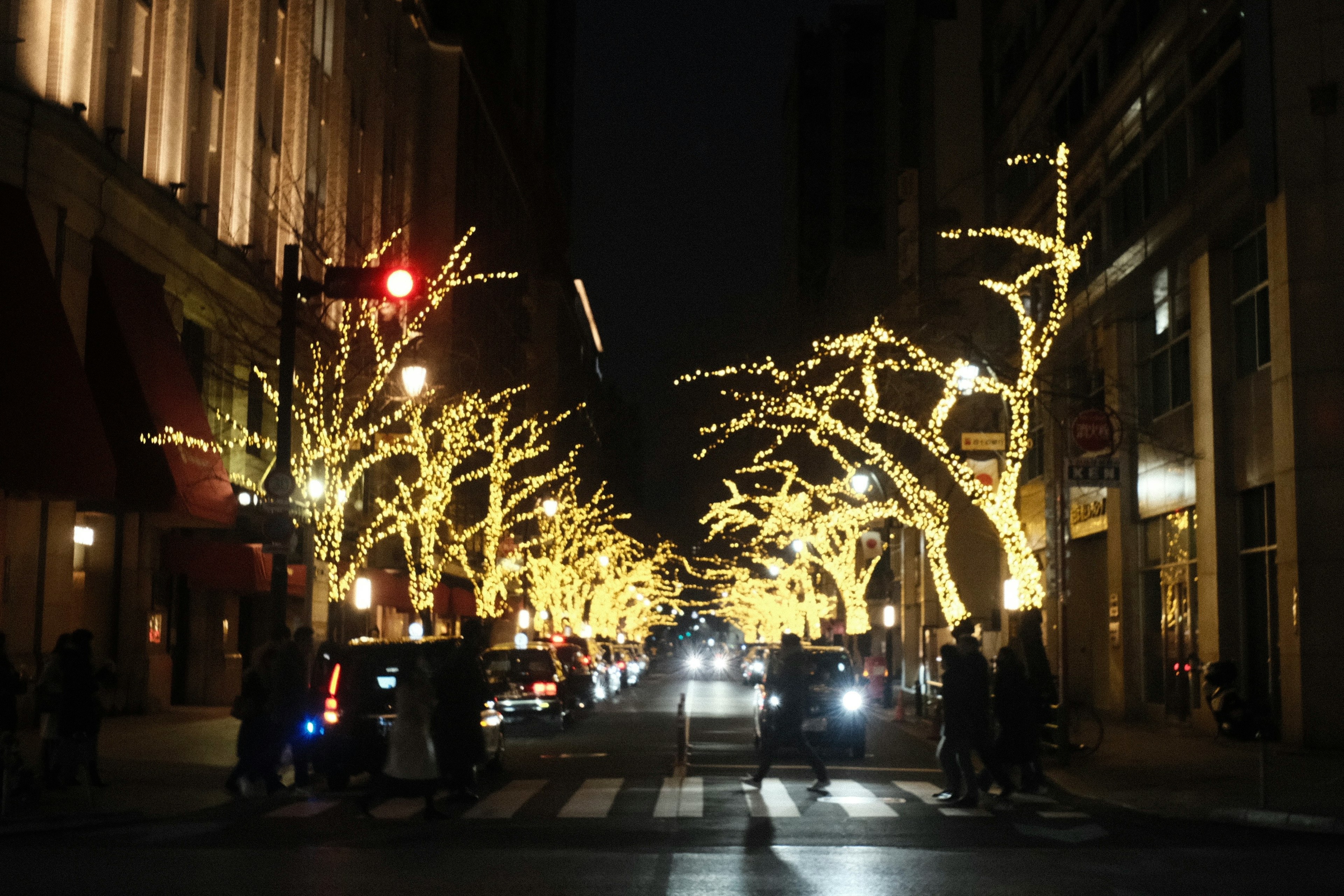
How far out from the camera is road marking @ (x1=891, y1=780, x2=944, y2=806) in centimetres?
1803

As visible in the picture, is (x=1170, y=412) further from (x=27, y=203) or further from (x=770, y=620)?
(x=770, y=620)

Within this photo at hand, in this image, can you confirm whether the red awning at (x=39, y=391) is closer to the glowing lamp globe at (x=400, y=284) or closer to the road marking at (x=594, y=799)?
the glowing lamp globe at (x=400, y=284)

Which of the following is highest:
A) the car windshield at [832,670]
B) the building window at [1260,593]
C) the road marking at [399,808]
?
the building window at [1260,593]

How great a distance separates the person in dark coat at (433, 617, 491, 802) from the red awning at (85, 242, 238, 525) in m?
12.5

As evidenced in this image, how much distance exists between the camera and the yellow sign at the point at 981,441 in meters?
35.1

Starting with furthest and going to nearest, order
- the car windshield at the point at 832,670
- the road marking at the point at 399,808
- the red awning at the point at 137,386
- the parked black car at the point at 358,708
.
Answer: the red awning at the point at 137,386 → the car windshield at the point at 832,670 → the parked black car at the point at 358,708 → the road marking at the point at 399,808

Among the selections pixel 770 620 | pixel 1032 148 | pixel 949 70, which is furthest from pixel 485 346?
pixel 770 620

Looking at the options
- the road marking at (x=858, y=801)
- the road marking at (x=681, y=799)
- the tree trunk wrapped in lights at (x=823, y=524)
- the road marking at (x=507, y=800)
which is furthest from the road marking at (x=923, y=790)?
Result: the tree trunk wrapped in lights at (x=823, y=524)

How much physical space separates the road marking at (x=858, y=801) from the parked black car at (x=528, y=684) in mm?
11836

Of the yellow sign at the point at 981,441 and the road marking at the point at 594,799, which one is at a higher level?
the yellow sign at the point at 981,441

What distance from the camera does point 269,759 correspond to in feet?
60.3

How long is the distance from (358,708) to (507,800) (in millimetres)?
2367

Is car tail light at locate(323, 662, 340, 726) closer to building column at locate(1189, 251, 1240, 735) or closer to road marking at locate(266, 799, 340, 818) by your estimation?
road marking at locate(266, 799, 340, 818)

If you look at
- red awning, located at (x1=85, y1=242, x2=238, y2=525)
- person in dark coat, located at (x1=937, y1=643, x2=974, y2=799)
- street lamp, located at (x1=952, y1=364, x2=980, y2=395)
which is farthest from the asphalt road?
red awning, located at (x1=85, y1=242, x2=238, y2=525)
